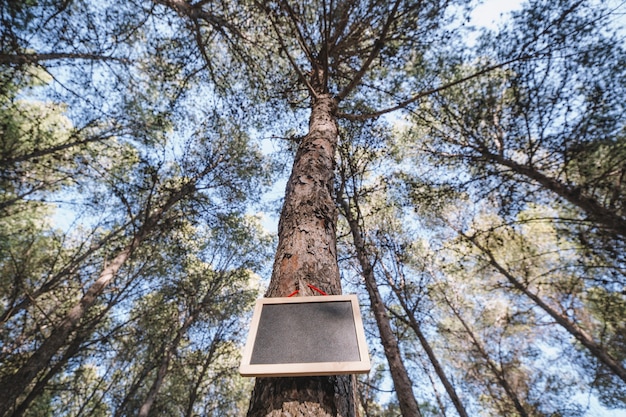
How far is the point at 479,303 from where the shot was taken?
1171 centimetres

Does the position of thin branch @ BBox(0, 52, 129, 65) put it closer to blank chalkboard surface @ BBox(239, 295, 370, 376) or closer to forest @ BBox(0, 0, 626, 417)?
forest @ BBox(0, 0, 626, 417)

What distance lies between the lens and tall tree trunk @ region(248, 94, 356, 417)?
935 millimetres

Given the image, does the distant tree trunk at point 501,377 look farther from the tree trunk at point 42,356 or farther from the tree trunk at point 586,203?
the tree trunk at point 42,356

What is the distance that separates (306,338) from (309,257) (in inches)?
20.8

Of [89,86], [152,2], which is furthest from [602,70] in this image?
[89,86]

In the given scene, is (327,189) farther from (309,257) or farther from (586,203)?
(586,203)

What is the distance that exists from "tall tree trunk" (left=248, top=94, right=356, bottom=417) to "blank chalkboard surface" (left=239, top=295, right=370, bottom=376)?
89mm

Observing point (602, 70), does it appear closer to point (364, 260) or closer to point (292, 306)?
point (364, 260)

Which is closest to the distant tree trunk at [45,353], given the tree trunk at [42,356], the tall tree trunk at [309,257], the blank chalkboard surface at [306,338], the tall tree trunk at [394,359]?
the tree trunk at [42,356]

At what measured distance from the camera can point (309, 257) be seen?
1.54m

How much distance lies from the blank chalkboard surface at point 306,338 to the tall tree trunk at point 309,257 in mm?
89

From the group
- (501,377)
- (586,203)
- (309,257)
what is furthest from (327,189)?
(501,377)

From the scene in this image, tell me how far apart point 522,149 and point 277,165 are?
6047 millimetres

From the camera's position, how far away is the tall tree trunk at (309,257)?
0.93 metres
